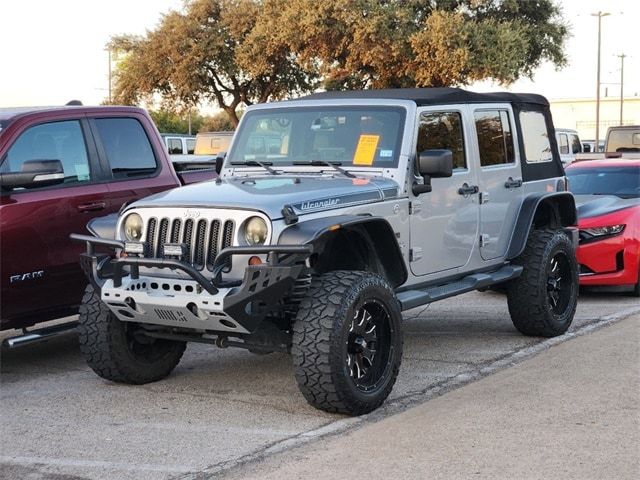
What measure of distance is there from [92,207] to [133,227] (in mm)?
1200

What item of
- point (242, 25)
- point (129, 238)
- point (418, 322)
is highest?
point (242, 25)

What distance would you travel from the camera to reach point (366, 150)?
7.02 metres

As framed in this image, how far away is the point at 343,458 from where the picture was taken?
5117 millimetres

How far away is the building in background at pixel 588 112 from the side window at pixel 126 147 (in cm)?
7676

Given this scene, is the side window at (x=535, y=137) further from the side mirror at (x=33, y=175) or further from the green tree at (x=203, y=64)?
the green tree at (x=203, y=64)

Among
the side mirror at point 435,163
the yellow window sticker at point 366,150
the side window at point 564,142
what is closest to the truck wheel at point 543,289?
the side mirror at point 435,163

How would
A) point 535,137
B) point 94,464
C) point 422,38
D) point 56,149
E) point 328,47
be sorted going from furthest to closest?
1. point 328,47
2. point 422,38
3. point 535,137
4. point 56,149
5. point 94,464

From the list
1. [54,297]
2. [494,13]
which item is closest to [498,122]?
[54,297]

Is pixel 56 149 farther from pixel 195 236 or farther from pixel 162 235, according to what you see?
pixel 195 236

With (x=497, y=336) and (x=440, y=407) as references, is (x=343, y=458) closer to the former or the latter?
(x=440, y=407)

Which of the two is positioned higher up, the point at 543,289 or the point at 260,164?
the point at 260,164

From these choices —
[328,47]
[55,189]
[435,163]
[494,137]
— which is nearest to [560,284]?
[494,137]

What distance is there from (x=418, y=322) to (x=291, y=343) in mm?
3341

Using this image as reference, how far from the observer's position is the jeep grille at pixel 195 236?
5.91 meters
